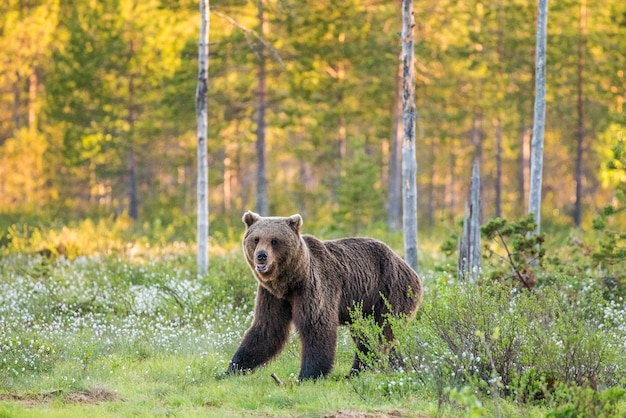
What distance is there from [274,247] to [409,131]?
5.59 meters

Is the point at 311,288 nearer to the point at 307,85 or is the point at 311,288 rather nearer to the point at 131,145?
the point at 307,85

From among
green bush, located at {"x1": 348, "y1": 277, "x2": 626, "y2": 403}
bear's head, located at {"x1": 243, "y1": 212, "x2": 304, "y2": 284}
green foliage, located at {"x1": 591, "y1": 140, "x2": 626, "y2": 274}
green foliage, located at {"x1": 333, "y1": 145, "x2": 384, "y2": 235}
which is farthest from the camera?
green foliage, located at {"x1": 333, "y1": 145, "x2": 384, "y2": 235}

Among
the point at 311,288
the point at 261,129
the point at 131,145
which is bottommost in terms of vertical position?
the point at 311,288

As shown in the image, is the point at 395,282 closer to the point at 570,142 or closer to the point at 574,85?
the point at 574,85

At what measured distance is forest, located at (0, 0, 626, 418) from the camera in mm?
7539

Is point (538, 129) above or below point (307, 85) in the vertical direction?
below

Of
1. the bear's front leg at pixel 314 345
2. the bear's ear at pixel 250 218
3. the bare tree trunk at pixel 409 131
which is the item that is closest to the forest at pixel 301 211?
the bear's front leg at pixel 314 345

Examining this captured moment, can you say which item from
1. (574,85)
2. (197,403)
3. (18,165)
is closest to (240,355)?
(197,403)

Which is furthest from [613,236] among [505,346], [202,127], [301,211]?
[301,211]

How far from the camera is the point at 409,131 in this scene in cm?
1308

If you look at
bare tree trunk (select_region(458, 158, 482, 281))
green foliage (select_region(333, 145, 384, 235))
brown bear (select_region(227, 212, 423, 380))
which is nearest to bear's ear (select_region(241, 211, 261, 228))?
brown bear (select_region(227, 212, 423, 380))

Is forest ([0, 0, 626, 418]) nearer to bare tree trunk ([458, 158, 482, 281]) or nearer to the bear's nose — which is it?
bare tree trunk ([458, 158, 482, 281])

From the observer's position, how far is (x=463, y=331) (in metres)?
7.80

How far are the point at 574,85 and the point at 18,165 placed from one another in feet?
64.6
